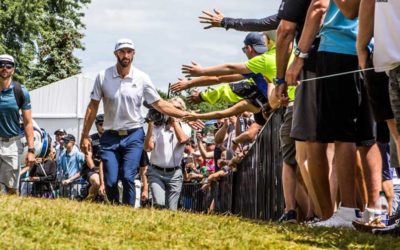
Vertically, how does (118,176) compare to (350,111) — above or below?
below

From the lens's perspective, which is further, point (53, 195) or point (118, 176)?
point (53, 195)

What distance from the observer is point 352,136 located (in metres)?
6.22

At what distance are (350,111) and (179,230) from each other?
185cm

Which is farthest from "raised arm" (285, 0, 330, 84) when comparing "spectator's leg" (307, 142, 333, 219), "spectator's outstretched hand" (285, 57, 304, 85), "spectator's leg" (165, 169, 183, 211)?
"spectator's leg" (165, 169, 183, 211)

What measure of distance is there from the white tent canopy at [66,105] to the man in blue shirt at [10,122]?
49.4 feet

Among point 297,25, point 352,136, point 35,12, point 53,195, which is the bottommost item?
point 53,195

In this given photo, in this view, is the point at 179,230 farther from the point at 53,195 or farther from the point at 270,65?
the point at 53,195

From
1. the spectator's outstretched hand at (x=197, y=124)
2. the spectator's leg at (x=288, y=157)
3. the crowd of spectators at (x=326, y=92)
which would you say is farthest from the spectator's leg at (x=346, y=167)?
the spectator's outstretched hand at (x=197, y=124)

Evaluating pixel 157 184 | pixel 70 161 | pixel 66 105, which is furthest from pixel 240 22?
pixel 66 105

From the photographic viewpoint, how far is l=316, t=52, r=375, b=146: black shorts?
245 inches

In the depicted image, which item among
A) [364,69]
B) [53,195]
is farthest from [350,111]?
[53,195]

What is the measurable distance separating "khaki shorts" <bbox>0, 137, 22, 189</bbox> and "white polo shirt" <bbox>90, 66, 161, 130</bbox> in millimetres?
1453

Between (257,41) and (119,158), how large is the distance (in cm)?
275

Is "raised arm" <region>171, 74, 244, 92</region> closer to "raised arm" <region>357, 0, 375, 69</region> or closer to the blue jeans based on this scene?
the blue jeans
